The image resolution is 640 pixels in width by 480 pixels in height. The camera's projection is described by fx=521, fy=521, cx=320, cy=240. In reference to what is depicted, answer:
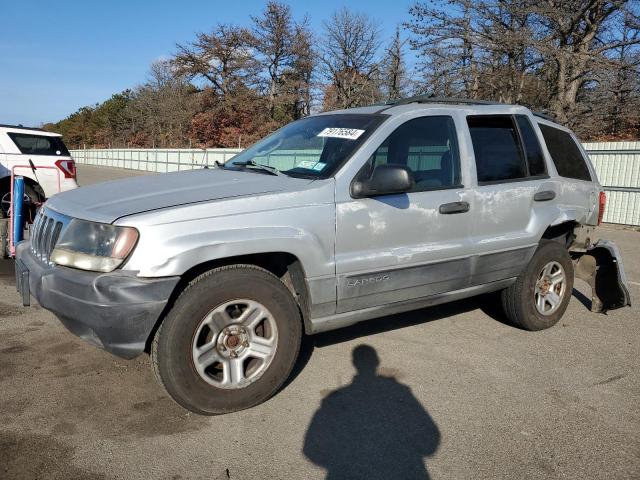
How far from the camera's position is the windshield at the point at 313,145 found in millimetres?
3523

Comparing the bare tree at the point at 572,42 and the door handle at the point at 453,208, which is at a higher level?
the bare tree at the point at 572,42

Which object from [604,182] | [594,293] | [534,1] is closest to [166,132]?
[534,1]

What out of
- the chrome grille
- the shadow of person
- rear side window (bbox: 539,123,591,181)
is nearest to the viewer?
the shadow of person

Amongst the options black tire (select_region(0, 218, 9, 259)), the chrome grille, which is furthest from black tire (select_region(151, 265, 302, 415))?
black tire (select_region(0, 218, 9, 259))

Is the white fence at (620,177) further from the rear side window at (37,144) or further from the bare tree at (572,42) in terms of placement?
the rear side window at (37,144)

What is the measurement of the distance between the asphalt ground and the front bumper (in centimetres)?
55

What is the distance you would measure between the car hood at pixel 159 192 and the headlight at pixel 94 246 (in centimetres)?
6

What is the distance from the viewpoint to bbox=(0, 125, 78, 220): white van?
10008 mm

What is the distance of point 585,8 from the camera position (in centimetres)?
1502

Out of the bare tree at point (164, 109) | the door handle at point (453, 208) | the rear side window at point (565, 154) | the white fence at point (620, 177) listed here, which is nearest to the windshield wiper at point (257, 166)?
the door handle at point (453, 208)

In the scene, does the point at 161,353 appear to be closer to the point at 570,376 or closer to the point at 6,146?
the point at 570,376

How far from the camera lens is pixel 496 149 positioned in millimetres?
4258

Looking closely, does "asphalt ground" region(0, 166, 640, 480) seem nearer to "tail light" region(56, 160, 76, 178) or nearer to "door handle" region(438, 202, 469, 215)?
"door handle" region(438, 202, 469, 215)

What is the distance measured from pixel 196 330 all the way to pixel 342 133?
1.74m
